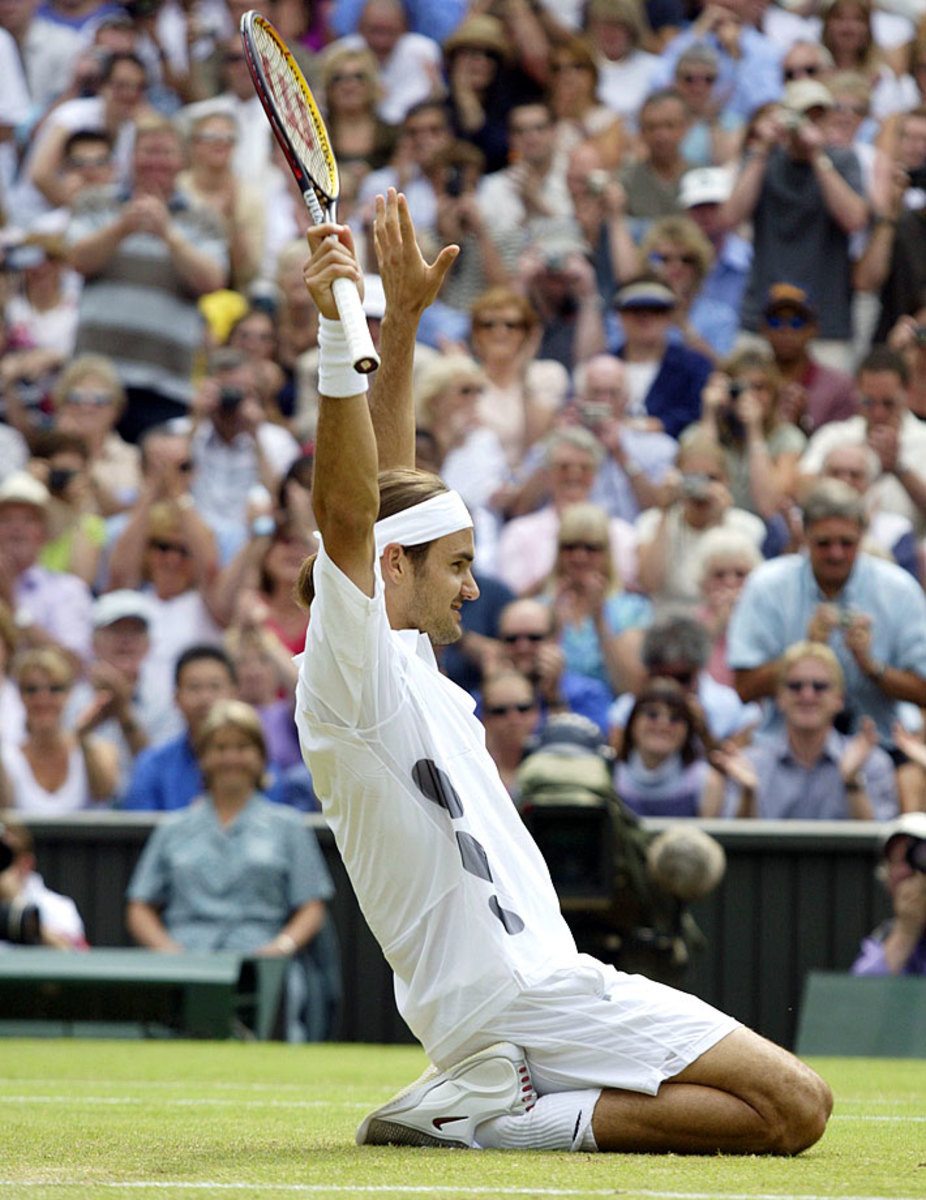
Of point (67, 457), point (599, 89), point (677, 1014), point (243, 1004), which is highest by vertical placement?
point (599, 89)

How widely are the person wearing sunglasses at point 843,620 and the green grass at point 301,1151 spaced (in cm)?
245

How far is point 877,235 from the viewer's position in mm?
12570

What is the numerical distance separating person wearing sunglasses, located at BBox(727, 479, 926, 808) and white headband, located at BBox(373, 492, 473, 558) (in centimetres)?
526

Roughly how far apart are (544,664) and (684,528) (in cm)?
145

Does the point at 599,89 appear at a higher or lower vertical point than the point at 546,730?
higher

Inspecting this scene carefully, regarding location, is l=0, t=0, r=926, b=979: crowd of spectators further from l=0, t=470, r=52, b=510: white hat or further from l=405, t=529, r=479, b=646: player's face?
l=405, t=529, r=479, b=646: player's face

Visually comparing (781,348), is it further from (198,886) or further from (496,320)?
(198,886)

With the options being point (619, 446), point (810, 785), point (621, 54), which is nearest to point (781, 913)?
point (810, 785)

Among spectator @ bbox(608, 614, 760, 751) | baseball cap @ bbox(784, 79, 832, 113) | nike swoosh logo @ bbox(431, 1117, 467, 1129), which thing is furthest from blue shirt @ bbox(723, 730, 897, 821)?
nike swoosh logo @ bbox(431, 1117, 467, 1129)

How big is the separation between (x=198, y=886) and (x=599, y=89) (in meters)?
7.02

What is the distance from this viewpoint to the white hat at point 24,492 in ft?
38.0

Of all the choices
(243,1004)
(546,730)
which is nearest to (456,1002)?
(546,730)

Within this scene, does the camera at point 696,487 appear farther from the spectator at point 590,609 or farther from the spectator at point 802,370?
the spectator at point 802,370

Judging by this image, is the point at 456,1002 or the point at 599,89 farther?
the point at 599,89
